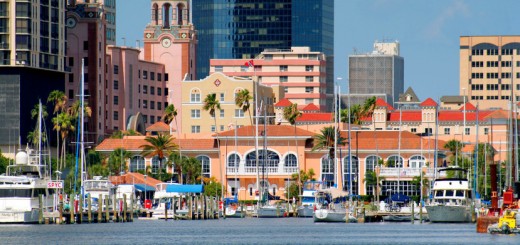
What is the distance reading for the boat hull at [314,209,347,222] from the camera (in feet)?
505

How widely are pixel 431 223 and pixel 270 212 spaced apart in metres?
30.1

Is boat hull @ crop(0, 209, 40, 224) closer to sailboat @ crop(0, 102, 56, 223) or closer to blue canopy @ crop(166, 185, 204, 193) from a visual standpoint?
sailboat @ crop(0, 102, 56, 223)

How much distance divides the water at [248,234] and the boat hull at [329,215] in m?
0.77

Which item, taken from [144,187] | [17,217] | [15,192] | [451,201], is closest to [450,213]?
[451,201]

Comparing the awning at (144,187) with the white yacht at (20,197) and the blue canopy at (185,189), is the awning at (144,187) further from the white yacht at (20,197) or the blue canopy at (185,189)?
the white yacht at (20,197)

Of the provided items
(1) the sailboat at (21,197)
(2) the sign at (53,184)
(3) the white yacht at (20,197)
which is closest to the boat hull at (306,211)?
(2) the sign at (53,184)

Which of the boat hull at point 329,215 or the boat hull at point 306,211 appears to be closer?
the boat hull at point 329,215

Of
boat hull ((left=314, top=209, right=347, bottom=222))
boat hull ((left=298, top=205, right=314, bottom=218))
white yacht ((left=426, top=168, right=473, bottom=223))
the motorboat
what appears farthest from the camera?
boat hull ((left=298, top=205, right=314, bottom=218))

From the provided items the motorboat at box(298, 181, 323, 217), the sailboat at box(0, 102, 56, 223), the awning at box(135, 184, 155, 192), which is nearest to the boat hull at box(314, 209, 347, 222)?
the motorboat at box(298, 181, 323, 217)

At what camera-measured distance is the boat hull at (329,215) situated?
505 ft

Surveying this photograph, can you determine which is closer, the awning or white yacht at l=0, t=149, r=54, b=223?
white yacht at l=0, t=149, r=54, b=223

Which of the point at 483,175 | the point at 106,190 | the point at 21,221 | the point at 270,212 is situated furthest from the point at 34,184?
the point at 483,175

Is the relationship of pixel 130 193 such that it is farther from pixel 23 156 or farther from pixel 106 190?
pixel 23 156

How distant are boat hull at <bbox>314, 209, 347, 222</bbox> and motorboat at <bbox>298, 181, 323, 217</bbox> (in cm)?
1716
